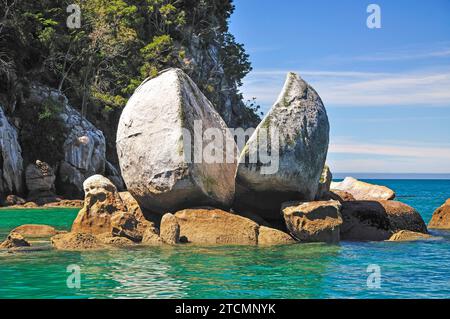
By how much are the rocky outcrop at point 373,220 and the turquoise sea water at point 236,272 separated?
126 cm

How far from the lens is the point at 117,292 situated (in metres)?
10.0

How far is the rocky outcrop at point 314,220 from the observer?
50.9ft

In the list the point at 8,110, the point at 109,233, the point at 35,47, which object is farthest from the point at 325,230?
the point at 35,47

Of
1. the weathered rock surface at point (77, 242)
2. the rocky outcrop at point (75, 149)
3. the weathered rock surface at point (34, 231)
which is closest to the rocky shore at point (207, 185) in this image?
the weathered rock surface at point (77, 242)

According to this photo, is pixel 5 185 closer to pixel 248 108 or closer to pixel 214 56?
pixel 214 56

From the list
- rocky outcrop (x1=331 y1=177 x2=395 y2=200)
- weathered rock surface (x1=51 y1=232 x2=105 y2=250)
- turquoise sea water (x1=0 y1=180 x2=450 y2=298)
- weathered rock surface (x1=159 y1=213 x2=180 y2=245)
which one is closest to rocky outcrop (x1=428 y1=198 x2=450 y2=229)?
rocky outcrop (x1=331 y1=177 x2=395 y2=200)

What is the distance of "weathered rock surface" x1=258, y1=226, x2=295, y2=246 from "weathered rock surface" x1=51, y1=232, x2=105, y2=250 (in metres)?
3.83

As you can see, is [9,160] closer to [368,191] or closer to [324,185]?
[368,191]

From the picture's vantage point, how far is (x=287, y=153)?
15.8m

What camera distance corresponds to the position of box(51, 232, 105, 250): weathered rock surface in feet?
48.5

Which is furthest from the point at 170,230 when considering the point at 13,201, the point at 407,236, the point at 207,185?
the point at 13,201

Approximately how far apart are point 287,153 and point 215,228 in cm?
256

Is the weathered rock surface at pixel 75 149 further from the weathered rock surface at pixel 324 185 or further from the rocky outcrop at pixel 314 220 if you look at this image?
the rocky outcrop at pixel 314 220

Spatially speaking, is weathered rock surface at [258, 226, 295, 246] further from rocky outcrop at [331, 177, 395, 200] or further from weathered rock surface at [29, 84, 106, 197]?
weathered rock surface at [29, 84, 106, 197]
